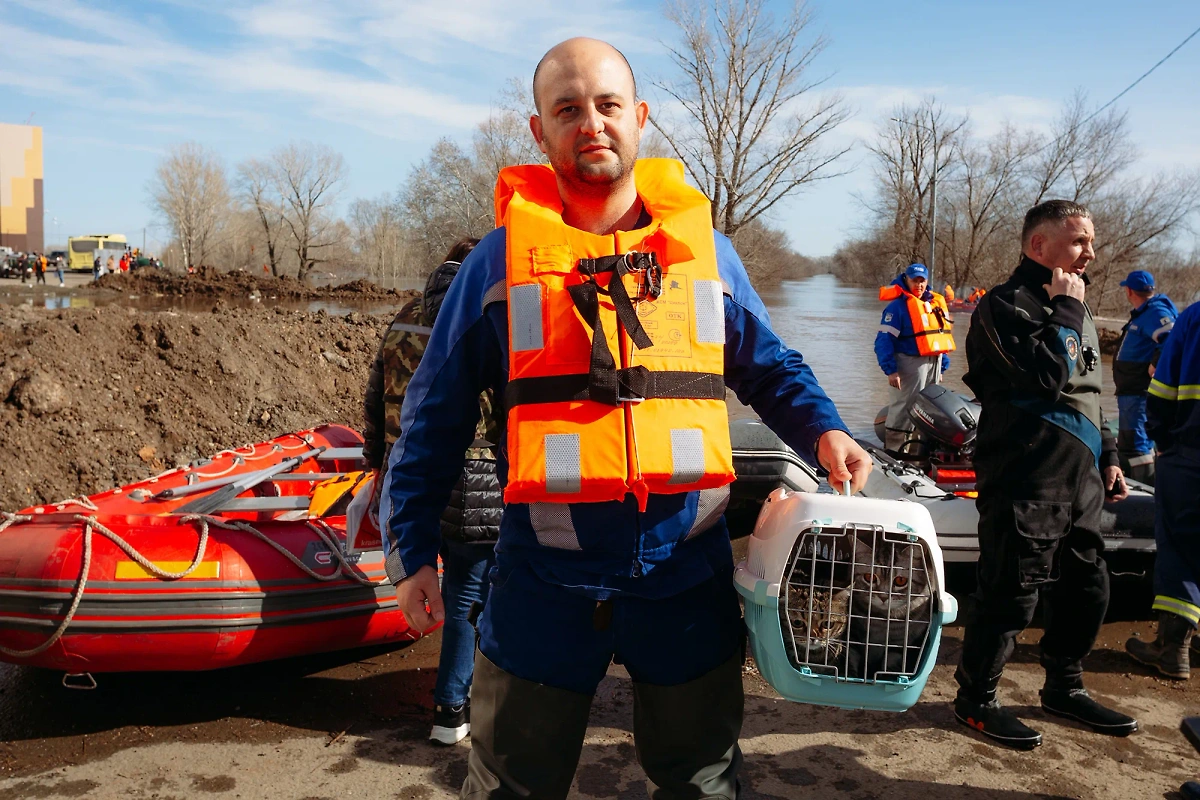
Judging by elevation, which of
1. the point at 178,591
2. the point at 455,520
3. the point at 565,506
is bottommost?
the point at 178,591

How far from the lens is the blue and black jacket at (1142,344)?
23.1 ft

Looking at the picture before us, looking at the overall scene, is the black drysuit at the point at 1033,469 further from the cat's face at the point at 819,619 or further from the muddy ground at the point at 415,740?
the cat's face at the point at 819,619

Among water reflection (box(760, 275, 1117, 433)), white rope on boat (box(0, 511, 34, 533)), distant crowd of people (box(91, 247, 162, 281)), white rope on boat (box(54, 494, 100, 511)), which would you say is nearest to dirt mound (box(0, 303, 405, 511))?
white rope on boat (box(54, 494, 100, 511))

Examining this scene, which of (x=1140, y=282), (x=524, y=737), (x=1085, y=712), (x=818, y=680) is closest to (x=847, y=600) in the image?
(x=818, y=680)

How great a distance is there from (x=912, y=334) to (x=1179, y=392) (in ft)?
14.5

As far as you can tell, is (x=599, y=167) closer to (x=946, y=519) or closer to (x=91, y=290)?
(x=946, y=519)

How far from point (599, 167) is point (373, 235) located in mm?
69014

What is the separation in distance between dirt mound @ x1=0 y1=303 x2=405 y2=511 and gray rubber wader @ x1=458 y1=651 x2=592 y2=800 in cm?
598

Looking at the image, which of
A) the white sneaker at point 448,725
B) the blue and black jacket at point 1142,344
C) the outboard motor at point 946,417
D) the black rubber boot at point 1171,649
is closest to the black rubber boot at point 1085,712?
the black rubber boot at point 1171,649

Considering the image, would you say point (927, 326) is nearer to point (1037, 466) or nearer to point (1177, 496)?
point (1177, 496)

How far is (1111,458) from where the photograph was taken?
349 cm

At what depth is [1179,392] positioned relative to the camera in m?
3.82

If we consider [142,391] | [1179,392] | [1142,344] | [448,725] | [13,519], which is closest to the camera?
[448,725]

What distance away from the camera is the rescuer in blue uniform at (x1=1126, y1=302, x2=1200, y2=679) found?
3.71m
